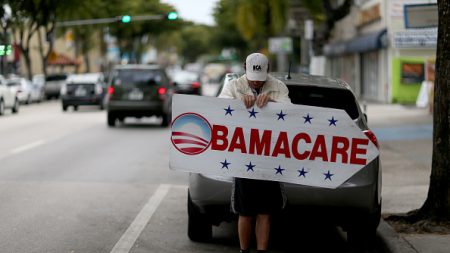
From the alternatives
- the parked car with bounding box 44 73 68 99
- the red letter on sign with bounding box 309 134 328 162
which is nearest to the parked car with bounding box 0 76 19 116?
the parked car with bounding box 44 73 68 99

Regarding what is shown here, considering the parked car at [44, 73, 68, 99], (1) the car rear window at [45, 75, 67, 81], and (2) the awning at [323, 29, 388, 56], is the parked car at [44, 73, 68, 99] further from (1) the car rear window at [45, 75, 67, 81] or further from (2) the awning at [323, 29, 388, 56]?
(2) the awning at [323, 29, 388, 56]

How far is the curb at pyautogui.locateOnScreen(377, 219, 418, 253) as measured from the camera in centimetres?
751

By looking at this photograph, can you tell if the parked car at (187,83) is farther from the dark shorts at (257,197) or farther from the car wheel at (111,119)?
the dark shorts at (257,197)

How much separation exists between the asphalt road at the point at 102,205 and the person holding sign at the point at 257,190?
1095mm

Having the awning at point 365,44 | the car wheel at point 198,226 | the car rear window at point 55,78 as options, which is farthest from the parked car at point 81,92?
the car wheel at point 198,226

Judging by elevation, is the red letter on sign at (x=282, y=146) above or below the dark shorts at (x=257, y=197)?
above

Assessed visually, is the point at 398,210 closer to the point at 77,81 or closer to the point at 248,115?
the point at 248,115

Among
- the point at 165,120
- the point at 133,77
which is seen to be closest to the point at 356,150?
the point at 133,77

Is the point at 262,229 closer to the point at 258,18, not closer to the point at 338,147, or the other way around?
the point at 338,147

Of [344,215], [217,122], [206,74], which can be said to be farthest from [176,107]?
[206,74]

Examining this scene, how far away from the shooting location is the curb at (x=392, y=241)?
751 cm

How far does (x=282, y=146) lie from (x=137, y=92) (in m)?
17.1

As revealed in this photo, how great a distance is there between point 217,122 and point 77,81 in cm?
2863

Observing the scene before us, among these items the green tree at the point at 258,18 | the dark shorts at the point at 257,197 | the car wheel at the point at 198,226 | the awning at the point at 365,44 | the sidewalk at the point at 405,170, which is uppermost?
the green tree at the point at 258,18
